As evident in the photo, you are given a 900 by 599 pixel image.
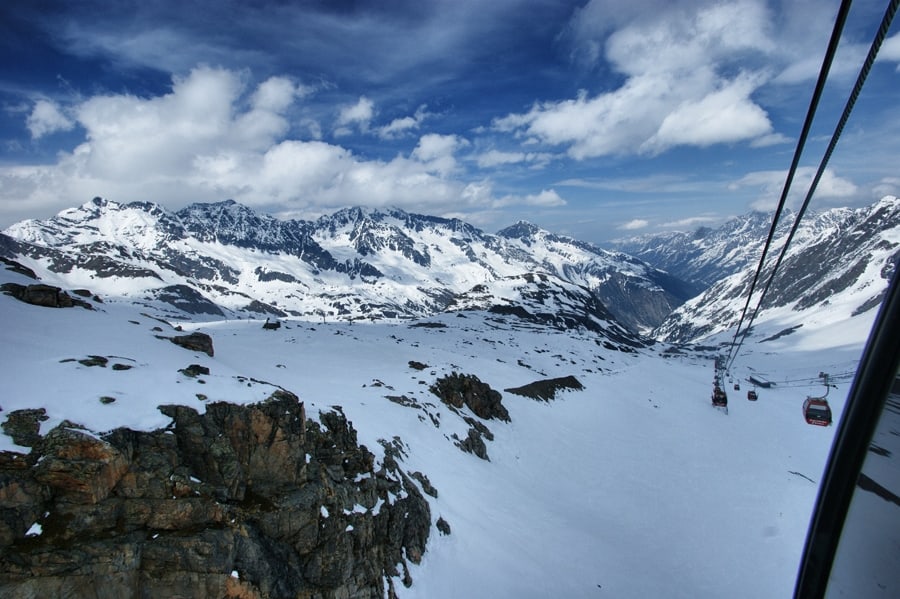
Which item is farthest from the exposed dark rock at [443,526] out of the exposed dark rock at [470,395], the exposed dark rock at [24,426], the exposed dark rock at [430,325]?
the exposed dark rock at [430,325]

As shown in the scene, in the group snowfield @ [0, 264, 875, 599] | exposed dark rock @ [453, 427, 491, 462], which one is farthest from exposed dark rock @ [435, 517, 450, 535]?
exposed dark rock @ [453, 427, 491, 462]

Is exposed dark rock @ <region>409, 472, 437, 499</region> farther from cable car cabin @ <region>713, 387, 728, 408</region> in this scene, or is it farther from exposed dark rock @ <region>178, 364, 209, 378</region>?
cable car cabin @ <region>713, 387, 728, 408</region>

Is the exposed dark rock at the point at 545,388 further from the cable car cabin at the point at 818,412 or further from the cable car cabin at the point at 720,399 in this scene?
the cable car cabin at the point at 818,412

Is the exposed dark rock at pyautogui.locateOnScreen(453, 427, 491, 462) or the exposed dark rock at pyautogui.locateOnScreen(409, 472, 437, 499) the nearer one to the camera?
the exposed dark rock at pyautogui.locateOnScreen(409, 472, 437, 499)

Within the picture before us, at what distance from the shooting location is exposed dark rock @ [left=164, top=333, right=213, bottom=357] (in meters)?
24.1

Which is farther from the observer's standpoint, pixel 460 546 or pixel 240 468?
pixel 460 546

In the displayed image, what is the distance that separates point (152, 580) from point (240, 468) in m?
3.79

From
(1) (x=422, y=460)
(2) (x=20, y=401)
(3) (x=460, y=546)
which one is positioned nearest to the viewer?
(2) (x=20, y=401)

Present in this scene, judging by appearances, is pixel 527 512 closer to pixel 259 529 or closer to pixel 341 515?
pixel 341 515

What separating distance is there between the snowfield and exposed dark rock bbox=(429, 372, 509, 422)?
58.8 inches

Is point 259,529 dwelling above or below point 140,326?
below

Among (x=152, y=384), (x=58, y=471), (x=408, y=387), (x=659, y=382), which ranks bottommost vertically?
(x=659, y=382)

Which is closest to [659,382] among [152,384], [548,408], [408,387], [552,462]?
[548,408]

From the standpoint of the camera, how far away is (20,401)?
41.2ft
